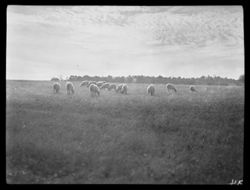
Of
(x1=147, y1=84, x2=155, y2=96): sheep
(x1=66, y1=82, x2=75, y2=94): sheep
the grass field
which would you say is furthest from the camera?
(x1=147, y1=84, x2=155, y2=96): sheep

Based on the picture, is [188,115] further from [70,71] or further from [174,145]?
[70,71]

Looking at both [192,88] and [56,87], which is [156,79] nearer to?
[192,88]

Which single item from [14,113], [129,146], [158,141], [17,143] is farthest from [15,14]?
[158,141]

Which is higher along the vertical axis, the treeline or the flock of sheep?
the treeline

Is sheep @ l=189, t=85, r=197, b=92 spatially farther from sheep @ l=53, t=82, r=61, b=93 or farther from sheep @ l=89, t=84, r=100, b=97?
sheep @ l=53, t=82, r=61, b=93

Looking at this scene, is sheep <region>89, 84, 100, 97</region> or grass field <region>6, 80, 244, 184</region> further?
sheep <region>89, 84, 100, 97</region>

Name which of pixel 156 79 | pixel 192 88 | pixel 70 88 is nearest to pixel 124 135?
pixel 156 79

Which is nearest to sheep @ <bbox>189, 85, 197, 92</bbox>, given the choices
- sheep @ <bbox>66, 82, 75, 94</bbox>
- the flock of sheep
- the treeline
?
the flock of sheep

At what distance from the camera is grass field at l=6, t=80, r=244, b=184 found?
754 centimetres

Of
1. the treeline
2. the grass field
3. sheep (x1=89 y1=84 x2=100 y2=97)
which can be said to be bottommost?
the grass field

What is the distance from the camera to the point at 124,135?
7.91 meters

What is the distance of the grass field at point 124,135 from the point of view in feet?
24.7

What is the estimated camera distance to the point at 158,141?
7.83 metres
